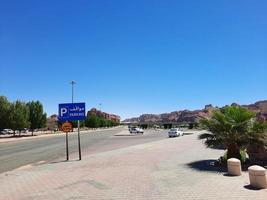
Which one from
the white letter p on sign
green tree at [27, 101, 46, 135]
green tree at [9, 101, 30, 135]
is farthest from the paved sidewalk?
green tree at [27, 101, 46, 135]

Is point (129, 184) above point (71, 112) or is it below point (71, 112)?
below

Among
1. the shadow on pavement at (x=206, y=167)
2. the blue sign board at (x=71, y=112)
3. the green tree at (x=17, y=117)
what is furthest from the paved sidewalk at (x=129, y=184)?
the green tree at (x=17, y=117)

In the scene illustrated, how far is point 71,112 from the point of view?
63.9 ft

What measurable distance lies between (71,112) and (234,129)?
336 inches

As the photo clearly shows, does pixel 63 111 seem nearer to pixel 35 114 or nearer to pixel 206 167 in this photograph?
pixel 206 167

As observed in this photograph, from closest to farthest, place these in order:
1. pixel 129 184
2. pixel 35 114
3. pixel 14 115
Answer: pixel 129 184, pixel 14 115, pixel 35 114

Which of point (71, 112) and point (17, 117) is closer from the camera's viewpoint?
point (71, 112)

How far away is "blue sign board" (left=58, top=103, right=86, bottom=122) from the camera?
762 inches

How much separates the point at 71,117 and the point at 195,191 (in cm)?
1084

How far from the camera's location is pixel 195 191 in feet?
32.1

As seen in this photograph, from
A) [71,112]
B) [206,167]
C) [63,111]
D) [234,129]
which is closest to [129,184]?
[206,167]

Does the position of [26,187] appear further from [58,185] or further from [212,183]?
[212,183]

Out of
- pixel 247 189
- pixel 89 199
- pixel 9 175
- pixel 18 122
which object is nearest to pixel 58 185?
pixel 89 199

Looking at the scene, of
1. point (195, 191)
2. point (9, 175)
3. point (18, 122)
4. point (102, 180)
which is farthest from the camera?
point (18, 122)
